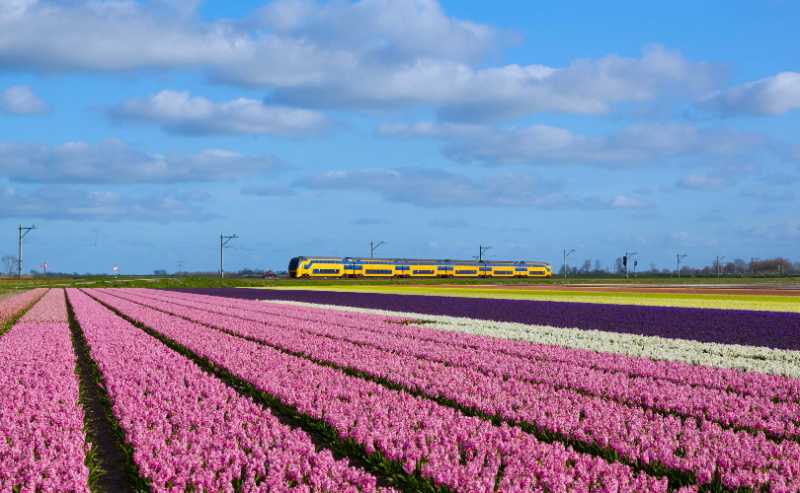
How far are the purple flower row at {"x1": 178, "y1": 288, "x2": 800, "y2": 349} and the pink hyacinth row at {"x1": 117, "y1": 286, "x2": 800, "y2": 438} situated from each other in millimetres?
8044

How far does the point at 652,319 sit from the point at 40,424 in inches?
963

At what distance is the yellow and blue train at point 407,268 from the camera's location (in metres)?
112

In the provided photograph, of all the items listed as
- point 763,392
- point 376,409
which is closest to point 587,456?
point 376,409

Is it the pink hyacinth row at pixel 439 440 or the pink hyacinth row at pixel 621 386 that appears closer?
the pink hyacinth row at pixel 439 440

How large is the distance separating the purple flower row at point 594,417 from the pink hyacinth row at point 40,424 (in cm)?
553

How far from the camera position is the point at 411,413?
9875 mm

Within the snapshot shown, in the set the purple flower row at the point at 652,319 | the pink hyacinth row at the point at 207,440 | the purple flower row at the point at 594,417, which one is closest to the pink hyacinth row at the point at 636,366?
the purple flower row at the point at 594,417

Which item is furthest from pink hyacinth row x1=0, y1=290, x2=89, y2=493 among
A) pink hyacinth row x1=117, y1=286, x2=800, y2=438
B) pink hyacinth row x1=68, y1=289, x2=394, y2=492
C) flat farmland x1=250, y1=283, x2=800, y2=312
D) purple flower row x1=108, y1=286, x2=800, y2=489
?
flat farmland x1=250, y1=283, x2=800, y2=312

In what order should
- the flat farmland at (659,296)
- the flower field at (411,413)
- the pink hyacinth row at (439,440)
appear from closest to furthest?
the pink hyacinth row at (439,440)
the flower field at (411,413)
the flat farmland at (659,296)

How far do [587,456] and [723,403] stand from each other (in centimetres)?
440

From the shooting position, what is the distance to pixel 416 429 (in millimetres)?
9109

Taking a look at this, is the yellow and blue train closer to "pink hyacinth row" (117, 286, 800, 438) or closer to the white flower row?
the white flower row

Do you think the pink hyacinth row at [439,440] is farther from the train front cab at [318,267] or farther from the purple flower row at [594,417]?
the train front cab at [318,267]

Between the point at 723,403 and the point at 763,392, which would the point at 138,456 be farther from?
the point at 763,392
